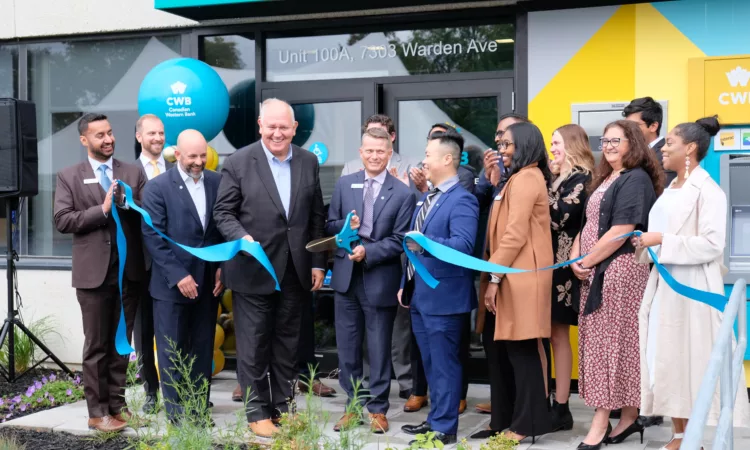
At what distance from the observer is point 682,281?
193 inches

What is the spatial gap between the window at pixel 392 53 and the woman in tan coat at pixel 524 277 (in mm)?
2281

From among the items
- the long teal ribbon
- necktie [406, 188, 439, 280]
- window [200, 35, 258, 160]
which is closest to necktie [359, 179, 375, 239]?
necktie [406, 188, 439, 280]

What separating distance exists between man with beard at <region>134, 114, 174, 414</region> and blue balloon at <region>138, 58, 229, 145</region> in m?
0.65

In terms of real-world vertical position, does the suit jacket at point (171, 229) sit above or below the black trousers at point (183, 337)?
above

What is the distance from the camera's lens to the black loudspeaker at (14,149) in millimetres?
7258

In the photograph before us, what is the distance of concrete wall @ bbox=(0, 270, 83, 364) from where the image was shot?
8422mm

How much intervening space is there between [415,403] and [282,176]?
1964 mm

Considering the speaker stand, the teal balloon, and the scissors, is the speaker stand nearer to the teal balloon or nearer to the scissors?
the teal balloon

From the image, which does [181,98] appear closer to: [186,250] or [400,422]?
[186,250]

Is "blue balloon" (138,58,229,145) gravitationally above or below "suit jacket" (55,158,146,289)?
above

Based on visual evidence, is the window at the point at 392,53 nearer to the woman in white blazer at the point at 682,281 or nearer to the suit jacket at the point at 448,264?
the suit jacket at the point at 448,264

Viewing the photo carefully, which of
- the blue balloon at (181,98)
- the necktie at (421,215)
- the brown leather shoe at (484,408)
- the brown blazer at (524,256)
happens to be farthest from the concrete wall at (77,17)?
the brown leather shoe at (484,408)

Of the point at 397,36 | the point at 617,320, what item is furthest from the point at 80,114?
the point at 617,320

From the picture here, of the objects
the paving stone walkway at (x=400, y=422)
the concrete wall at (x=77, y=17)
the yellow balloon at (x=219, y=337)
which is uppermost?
the concrete wall at (x=77, y=17)
